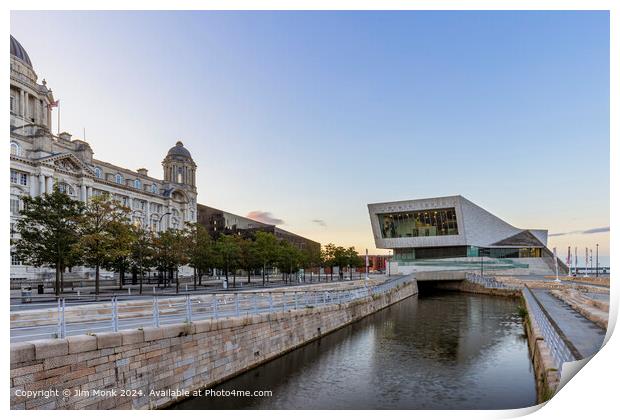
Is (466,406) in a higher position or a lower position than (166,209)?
lower

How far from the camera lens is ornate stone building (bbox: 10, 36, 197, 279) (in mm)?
18562

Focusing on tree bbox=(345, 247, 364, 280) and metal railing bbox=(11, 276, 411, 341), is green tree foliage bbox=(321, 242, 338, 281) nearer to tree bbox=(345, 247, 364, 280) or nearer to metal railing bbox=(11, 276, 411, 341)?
tree bbox=(345, 247, 364, 280)

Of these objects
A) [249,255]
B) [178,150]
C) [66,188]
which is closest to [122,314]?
[66,188]

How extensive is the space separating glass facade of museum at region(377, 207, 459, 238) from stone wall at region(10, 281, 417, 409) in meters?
54.6

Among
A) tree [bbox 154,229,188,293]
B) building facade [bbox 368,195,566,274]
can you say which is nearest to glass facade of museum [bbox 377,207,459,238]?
building facade [bbox 368,195,566,274]

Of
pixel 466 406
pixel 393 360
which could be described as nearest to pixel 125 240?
pixel 393 360

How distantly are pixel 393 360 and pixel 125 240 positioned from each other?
16467 mm

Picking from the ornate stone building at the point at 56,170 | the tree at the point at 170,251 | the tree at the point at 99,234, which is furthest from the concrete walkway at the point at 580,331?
the tree at the point at 170,251

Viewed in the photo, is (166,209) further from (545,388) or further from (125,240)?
(545,388)

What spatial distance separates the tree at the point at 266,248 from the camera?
4409 centimetres

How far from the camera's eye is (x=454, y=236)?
6612 cm

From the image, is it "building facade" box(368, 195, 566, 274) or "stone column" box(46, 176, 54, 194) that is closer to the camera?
"stone column" box(46, 176, 54, 194)
